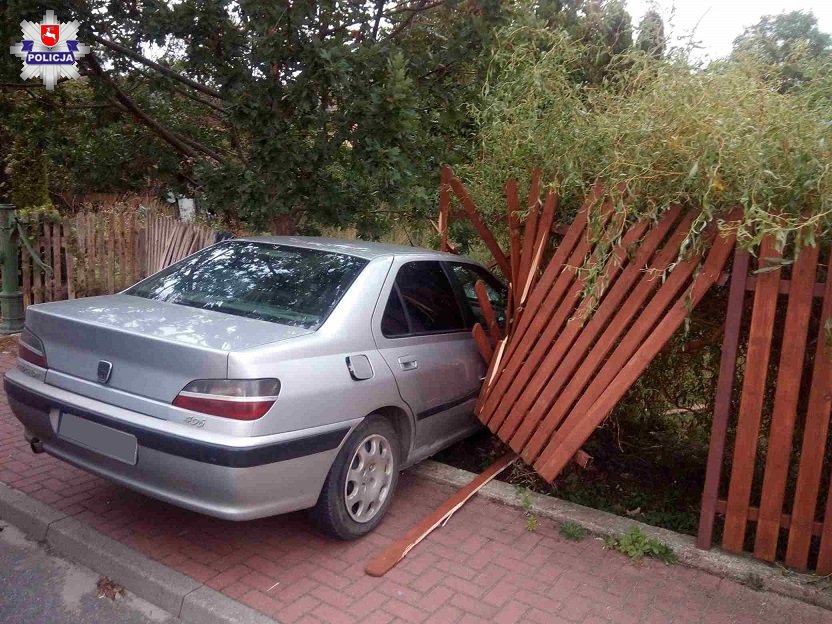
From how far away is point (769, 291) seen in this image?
11.4 feet

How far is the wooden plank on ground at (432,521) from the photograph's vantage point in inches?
139

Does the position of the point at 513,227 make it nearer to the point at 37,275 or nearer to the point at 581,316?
the point at 581,316

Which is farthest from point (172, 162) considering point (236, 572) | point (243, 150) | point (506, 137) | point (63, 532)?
point (236, 572)

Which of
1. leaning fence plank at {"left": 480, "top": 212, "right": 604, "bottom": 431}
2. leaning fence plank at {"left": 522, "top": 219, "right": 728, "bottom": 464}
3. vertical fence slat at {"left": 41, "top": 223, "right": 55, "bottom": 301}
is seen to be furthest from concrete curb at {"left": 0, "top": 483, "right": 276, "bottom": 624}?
vertical fence slat at {"left": 41, "top": 223, "right": 55, "bottom": 301}

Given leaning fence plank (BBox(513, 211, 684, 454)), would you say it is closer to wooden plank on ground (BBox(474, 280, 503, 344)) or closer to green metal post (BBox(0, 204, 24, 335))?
wooden plank on ground (BBox(474, 280, 503, 344))

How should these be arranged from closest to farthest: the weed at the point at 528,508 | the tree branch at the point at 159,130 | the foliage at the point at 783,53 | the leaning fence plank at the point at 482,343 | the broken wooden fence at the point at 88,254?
the foliage at the point at 783,53 → the weed at the point at 528,508 → the leaning fence plank at the point at 482,343 → the tree branch at the point at 159,130 → the broken wooden fence at the point at 88,254

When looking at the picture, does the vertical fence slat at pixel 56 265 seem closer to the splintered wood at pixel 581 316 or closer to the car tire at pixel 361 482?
the splintered wood at pixel 581 316

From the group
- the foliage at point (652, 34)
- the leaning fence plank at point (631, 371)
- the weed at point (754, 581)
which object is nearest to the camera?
the weed at point (754, 581)

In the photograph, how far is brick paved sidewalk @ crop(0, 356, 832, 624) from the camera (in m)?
3.26

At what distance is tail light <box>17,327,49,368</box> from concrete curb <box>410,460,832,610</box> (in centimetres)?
235

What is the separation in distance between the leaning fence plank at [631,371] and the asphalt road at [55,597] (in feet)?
7.15

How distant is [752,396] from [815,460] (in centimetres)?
40

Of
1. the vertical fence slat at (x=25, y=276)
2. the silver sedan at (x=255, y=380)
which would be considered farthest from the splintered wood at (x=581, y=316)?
the vertical fence slat at (x=25, y=276)

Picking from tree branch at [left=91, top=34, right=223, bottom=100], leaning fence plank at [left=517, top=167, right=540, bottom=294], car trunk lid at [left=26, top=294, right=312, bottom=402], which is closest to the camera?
car trunk lid at [left=26, top=294, right=312, bottom=402]
